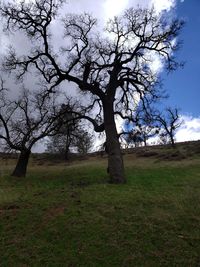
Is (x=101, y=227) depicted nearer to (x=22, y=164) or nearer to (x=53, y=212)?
(x=53, y=212)

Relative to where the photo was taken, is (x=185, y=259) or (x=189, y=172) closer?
(x=185, y=259)

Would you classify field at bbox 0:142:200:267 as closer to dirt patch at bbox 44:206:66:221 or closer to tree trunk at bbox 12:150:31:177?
dirt patch at bbox 44:206:66:221

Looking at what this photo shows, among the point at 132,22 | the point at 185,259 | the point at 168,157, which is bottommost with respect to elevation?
the point at 185,259

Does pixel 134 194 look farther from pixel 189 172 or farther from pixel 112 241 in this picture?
pixel 189 172

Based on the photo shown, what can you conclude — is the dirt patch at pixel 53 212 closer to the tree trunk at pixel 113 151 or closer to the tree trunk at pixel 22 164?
the tree trunk at pixel 113 151

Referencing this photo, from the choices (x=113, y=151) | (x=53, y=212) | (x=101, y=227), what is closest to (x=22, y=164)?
(x=113, y=151)

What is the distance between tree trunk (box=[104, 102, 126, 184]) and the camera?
22500 millimetres

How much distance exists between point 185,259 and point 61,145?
41.2 meters

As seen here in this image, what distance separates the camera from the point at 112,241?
1091 cm

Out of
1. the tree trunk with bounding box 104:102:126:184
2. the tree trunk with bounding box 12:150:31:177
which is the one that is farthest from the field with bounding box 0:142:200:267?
the tree trunk with bounding box 12:150:31:177

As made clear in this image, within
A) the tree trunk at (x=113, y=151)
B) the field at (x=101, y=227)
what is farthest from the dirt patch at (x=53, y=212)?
the tree trunk at (x=113, y=151)

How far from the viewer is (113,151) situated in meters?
23.1

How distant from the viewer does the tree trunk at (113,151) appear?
22500mm

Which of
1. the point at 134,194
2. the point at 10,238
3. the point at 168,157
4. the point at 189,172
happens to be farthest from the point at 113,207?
the point at 168,157
